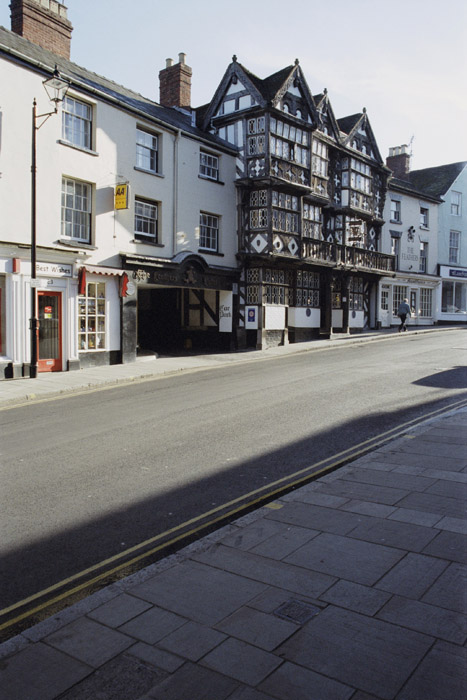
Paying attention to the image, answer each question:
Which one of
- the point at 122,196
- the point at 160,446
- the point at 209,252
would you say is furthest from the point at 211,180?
the point at 160,446

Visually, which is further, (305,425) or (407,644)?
(305,425)

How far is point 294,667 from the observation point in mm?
2934

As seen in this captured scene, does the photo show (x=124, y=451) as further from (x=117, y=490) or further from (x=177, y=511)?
(x=177, y=511)

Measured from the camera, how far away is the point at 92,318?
18344 millimetres

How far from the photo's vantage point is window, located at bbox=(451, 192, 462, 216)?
42.3 m

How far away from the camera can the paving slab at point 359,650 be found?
285 centimetres

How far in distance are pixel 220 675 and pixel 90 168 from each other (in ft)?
57.5

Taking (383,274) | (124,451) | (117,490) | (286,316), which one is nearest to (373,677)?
(117,490)

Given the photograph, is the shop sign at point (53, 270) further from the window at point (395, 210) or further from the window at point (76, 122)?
the window at point (395, 210)

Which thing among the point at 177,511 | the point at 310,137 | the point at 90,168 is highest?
the point at 310,137

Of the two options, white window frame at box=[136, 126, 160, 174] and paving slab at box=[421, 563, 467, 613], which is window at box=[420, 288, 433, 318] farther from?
paving slab at box=[421, 563, 467, 613]

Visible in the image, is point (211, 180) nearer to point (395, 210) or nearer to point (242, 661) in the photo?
point (395, 210)

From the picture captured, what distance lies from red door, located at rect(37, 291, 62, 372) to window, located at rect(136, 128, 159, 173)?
615 centimetres

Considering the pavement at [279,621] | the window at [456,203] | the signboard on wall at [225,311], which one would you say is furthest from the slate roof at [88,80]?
the window at [456,203]
